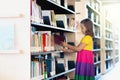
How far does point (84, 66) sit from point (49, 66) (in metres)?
0.74

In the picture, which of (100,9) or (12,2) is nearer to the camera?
(12,2)

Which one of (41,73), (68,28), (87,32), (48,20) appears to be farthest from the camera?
(68,28)

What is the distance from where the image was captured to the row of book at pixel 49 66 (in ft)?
8.81

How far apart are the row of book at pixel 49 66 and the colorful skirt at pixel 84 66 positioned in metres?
0.26

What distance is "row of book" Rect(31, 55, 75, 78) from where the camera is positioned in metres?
2.68

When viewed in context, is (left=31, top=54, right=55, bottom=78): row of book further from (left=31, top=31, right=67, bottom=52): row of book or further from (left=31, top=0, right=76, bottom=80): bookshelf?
(left=31, top=31, right=67, bottom=52): row of book

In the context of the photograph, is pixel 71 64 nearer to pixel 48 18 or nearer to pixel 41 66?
pixel 48 18

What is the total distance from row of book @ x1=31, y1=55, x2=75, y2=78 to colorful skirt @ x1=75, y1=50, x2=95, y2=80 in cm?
26

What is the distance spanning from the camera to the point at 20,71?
2.44 m

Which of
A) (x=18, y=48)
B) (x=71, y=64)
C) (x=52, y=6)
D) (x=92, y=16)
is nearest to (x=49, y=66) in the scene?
(x=18, y=48)

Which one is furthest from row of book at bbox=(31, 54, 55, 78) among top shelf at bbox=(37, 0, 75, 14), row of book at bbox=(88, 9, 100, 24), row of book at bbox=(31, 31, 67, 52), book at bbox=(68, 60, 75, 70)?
row of book at bbox=(88, 9, 100, 24)

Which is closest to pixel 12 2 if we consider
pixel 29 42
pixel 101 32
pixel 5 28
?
pixel 5 28

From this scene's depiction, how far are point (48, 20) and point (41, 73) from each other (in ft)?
2.46

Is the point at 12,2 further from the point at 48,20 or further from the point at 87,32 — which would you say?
the point at 87,32
